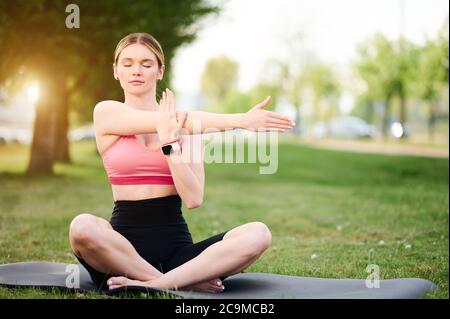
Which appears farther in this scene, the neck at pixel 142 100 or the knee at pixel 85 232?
the neck at pixel 142 100

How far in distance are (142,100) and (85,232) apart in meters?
1.07

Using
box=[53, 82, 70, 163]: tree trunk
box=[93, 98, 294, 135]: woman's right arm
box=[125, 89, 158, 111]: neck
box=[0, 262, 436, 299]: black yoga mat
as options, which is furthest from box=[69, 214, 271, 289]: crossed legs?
box=[53, 82, 70, 163]: tree trunk

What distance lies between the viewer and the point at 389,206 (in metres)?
12.1

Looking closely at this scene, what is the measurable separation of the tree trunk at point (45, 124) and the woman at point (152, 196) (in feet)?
47.2

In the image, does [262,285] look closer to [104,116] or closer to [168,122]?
[168,122]

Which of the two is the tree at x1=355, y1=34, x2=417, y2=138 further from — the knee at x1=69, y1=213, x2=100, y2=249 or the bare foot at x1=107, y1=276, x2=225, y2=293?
the knee at x1=69, y1=213, x2=100, y2=249

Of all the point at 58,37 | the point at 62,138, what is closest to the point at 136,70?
the point at 58,37

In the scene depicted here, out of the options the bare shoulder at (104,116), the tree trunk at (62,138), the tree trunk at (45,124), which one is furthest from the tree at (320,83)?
the bare shoulder at (104,116)

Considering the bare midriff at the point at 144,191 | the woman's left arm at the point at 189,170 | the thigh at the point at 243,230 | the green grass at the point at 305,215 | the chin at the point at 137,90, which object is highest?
the chin at the point at 137,90

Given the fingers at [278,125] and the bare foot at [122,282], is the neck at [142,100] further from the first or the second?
the bare foot at [122,282]

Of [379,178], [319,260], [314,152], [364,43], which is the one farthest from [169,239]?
[364,43]

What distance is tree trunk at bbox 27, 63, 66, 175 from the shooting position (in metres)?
18.7

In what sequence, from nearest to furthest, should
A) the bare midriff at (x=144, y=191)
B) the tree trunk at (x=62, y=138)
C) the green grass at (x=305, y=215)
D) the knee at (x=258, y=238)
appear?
the knee at (x=258, y=238), the bare midriff at (x=144, y=191), the green grass at (x=305, y=215), the tree trunk at (x=62, y=138)

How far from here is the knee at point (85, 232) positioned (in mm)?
4222
